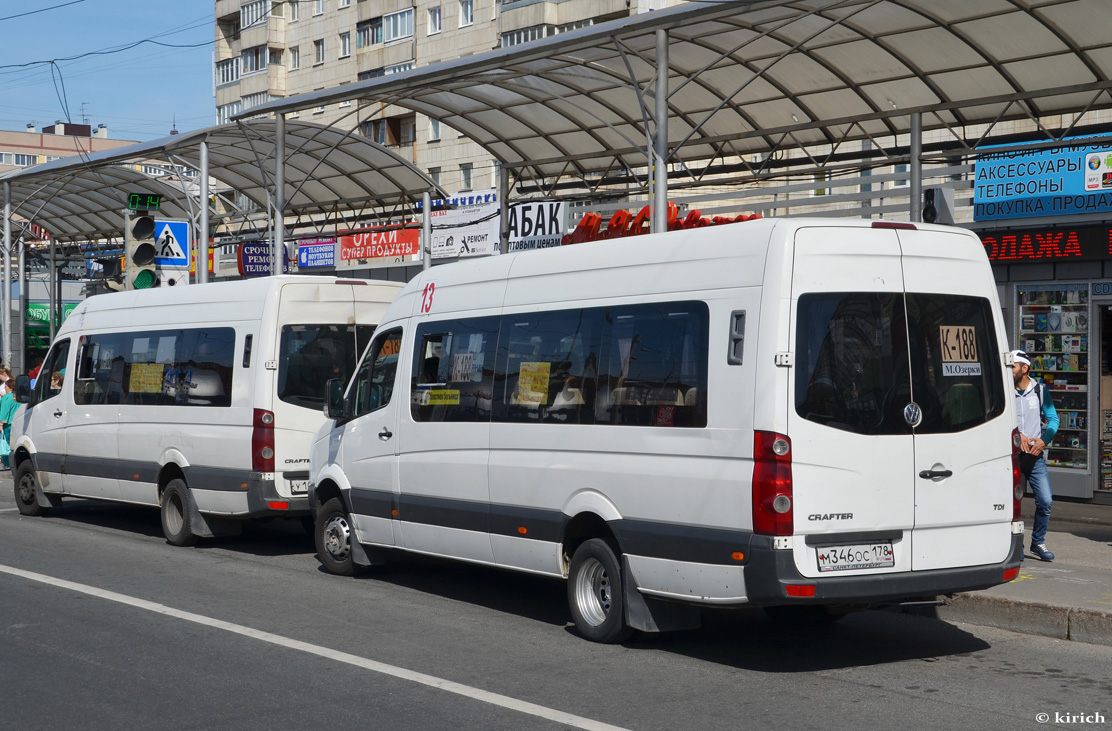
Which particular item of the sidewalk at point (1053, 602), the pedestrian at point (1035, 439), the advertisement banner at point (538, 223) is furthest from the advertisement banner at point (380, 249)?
the sidewalk at point (1053, 602)

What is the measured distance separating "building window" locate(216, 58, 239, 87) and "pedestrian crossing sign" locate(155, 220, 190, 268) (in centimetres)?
4375

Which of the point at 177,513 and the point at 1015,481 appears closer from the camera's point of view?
the point at 1015,481

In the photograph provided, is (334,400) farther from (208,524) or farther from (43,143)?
(43,143)

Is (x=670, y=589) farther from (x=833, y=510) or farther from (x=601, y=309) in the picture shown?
(x=601, y=309)

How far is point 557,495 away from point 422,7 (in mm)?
43663

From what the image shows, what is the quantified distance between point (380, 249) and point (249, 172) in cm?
598

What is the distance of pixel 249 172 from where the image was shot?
24125 mm

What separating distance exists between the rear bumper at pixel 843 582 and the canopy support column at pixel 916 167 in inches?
273

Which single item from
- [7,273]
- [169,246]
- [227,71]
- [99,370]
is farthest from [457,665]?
[227,71]

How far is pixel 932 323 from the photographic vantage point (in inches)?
278

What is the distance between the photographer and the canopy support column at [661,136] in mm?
12336

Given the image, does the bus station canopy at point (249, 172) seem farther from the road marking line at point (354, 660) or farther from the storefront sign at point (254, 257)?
the road marking line at point (354, 660)

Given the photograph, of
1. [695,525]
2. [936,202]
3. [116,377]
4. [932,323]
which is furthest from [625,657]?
[936,202]

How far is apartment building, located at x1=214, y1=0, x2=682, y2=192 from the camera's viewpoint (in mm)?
41656
